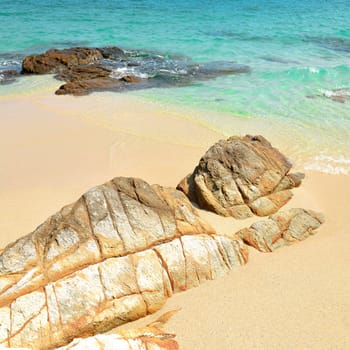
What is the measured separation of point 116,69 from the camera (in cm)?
1858

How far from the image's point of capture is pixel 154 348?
4.24 metres

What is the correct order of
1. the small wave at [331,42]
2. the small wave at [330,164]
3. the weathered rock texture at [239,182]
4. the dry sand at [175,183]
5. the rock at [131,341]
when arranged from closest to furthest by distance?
the rock at [131,341] < the dry sand at [175,183] < the weathered rock texture at [239,182] < the small wave at [330,164] < the small wave at [331,42]

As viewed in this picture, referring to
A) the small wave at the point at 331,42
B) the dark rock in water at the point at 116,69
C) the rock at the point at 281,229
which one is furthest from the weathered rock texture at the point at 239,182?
the small wave at the point at 331,42

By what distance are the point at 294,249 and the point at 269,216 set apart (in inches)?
37.4

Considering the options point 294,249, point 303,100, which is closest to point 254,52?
point 303,100

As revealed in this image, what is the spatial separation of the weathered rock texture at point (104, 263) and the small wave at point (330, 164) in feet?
13.5

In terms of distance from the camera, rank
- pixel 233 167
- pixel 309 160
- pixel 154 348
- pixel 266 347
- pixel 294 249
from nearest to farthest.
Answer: pixel 154 348, pixel 266 347, pixel 294 249, pixel 233 167, pixel 309 160

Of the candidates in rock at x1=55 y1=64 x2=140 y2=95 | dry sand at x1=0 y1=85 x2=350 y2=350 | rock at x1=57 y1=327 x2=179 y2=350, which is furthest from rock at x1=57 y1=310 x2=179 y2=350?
rock at x1=55 y1=64 x2=140 y2=95

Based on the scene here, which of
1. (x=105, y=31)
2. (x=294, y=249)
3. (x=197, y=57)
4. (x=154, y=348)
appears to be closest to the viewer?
(x=154, y=348)

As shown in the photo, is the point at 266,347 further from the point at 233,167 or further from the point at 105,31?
the point at 105,31

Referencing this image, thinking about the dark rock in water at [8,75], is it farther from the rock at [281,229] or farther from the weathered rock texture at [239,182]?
the rock at [281,229]

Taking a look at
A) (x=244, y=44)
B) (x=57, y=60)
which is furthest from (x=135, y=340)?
(x=244, y=44)

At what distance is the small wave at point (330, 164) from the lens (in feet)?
30.3

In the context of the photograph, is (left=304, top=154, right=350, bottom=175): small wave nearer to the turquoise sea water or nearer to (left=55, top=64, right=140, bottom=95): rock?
the turquoise sea water
